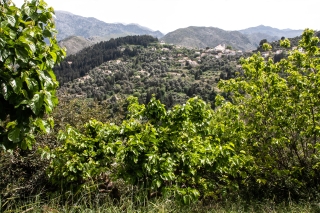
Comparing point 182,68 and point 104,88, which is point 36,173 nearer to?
point 104,88

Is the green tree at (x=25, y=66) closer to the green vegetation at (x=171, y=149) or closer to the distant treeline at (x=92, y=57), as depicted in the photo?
the green vegetation at (x=171, y=149)

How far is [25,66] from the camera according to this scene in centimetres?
282

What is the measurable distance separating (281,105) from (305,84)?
0.97 metres

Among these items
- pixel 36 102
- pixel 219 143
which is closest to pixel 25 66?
pixel 36 102

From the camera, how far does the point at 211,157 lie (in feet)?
17.9

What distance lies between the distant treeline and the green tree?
403ft

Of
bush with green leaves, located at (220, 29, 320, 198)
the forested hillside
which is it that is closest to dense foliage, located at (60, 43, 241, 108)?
the forested hillside

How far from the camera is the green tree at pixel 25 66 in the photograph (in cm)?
265

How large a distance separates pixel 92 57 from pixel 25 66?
164278mm

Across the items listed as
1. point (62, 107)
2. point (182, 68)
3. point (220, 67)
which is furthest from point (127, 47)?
point (62, 107)

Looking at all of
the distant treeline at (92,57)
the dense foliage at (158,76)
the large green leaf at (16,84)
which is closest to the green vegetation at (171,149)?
the large green leaf at (16,84)

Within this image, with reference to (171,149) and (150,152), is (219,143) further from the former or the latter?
(150,152)

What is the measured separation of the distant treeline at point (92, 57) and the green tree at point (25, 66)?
122743 millimetres

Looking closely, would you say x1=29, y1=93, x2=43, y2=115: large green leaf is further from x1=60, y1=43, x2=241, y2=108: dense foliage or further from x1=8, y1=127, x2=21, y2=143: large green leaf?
x1=60, y1=43, x2=241, y2=108: dense foliage
